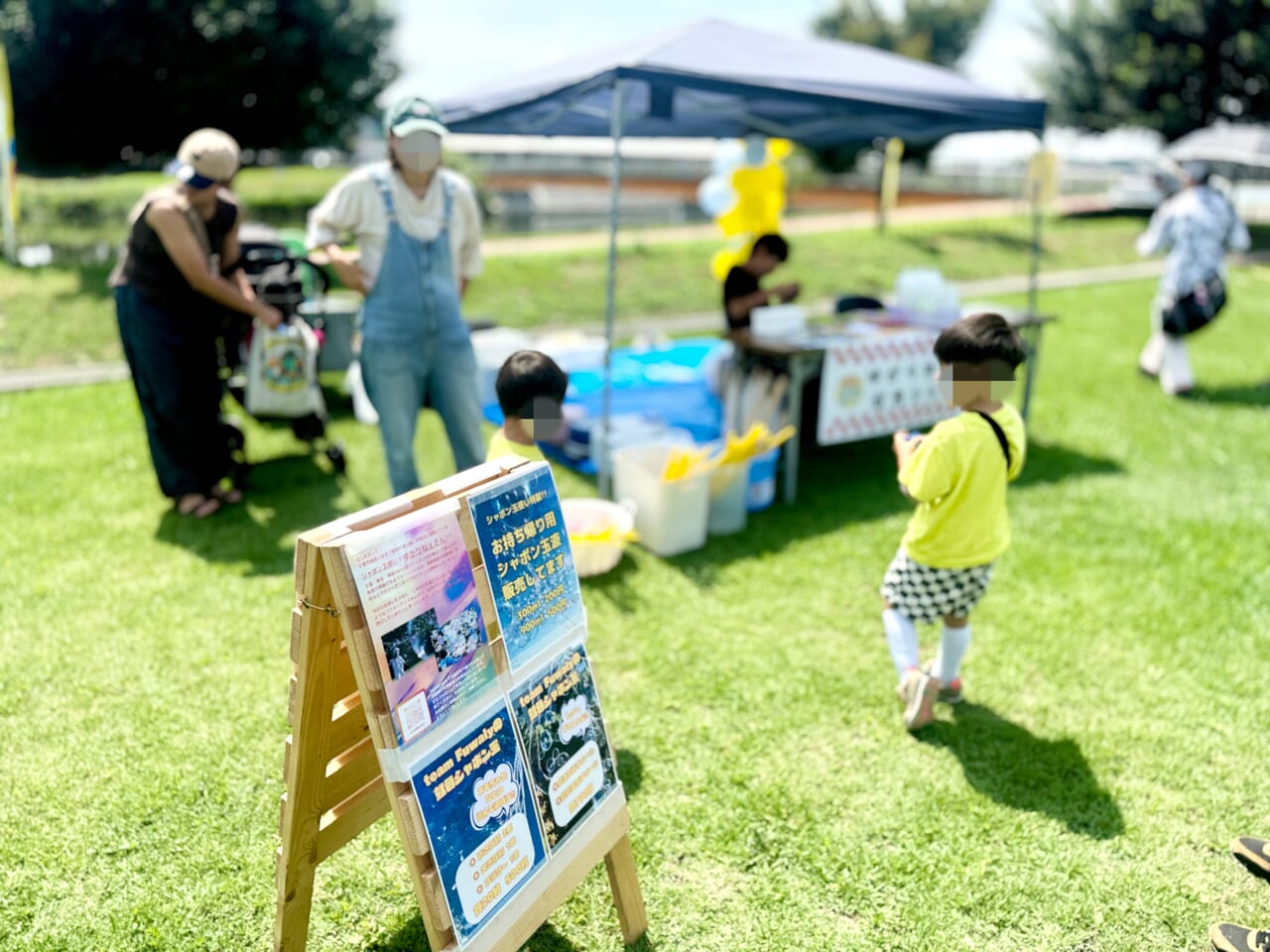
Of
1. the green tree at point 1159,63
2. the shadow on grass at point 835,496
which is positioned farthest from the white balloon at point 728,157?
the green tree at point 1159,63

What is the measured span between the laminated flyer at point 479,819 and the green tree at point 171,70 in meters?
17.5

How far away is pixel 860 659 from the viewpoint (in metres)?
4.21

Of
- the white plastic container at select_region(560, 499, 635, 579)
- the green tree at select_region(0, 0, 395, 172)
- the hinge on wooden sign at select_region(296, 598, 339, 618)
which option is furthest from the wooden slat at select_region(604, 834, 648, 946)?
the green tree at select_region(0, 0, 395, 172)

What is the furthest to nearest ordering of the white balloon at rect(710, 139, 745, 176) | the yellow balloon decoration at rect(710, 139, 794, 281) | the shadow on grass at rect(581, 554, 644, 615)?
the white balloon at rect(710, 139, 745, 176) < the yellow balloon decoration at rect(710, 139, 794, 281) < the shadow on grass at rect(581, 554, 644, 615)

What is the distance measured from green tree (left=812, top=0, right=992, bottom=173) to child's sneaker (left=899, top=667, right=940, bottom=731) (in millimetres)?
42952

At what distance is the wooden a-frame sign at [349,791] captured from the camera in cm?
202

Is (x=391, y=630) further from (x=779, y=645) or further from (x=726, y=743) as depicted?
(x=779, y=645)

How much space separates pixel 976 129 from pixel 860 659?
4389 millimetres

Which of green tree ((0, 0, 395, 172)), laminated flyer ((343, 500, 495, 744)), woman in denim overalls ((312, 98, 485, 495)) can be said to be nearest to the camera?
laminated flyer ((343, 500, 495, 744))

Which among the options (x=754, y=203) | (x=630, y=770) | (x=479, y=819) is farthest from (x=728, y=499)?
(x=754, y=203)

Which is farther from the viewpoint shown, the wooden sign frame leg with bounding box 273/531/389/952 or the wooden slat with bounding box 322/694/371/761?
the wooden slat with bounding box 322/694/371/761

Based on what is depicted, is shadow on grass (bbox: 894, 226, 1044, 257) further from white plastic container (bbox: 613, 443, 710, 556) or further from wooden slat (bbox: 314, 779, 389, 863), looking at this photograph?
wooden slat (bbox: 314, 779, 389, 863)

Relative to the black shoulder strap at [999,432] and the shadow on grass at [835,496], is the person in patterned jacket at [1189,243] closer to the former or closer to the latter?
the shadow on grass at [835,496]

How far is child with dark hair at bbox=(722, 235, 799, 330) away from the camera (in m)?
6.63
